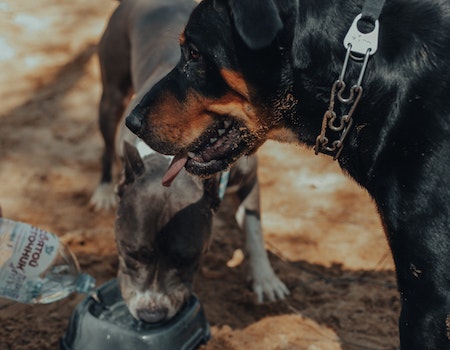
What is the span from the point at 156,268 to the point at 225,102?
1359mm

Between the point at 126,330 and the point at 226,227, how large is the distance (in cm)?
187

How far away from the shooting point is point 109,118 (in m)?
6.64

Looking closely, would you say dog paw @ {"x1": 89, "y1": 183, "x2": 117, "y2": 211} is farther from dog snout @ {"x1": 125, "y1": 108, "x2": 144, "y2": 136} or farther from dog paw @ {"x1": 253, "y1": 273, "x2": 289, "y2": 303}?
dog snout @ {"x1": 125, "y1": 108, "x2": 144, "y2": 136}

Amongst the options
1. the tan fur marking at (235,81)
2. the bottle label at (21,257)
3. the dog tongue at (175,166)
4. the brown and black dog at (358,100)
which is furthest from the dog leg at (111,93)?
the tan fur marking at (235,81)

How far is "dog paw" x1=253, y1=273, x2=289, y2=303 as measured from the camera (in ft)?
17.4

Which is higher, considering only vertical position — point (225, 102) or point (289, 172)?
point (225, 102)

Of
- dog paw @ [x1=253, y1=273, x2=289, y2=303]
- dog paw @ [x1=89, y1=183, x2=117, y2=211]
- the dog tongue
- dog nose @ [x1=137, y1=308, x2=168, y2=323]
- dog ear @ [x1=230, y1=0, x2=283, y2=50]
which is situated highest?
dog ear @ [x1=230, y1=0, x2=283, y2=50]

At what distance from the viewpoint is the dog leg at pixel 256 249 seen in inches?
212

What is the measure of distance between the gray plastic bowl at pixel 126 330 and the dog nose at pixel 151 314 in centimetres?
6

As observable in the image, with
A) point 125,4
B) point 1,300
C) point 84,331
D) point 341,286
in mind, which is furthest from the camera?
point 125,4

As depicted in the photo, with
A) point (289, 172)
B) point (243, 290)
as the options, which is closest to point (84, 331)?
point (243, 290)

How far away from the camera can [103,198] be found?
650cm

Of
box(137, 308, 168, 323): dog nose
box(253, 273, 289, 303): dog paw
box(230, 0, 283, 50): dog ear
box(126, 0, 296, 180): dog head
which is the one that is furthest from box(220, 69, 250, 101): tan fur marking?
box(253, 273, 289, 303): dog paw

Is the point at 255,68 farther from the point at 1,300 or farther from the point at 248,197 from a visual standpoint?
the point at 1,300
